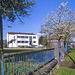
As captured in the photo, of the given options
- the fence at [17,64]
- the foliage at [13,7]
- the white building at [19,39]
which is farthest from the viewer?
the white building at [19,39]

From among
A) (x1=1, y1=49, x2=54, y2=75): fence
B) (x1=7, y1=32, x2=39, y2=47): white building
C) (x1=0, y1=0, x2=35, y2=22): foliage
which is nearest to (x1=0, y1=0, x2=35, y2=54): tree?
(x1=0, y1=0, x2=35, y2=22): foliage

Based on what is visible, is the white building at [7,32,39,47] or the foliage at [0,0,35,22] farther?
the white building at [7,32,39,47]

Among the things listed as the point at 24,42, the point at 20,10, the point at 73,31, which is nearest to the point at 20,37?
the point at 24,42

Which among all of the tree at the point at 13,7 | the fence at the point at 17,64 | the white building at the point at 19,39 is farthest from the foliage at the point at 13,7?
the white building at the point at 19,39

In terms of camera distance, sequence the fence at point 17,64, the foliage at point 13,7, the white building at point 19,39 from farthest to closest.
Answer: the white building at point 19,39
the foliage at point 13,7
the fence at point 17,64

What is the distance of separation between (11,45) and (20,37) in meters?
Result: 7.76

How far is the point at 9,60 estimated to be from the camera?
111 inches

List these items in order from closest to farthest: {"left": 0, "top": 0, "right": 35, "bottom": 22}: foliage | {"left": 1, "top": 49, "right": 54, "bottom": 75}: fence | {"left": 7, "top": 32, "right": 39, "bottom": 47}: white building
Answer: {"left": 1, "top": 49, "right": 54, "bottom": 75}: fence, {"left": 0, "top": 0, "right": 35, "bottom": 22}: foliage, {"left": 7, "top": 32, "right": 39, "bottom": 47}: white building

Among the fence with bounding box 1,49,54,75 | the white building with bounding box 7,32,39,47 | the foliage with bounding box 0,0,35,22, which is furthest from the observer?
the white building with bounding box 7,32,39,47

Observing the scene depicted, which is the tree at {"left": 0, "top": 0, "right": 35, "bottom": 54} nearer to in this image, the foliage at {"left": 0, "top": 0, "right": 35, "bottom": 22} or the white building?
the foliage at {"left": 0, "top": 0, "right": 35, "bottom": 22}

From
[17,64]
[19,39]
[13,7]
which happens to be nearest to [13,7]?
[13,7]

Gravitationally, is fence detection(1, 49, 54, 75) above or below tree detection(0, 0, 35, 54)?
below

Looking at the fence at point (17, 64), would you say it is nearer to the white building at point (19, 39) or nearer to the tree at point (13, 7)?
the tree at point (13, 7)

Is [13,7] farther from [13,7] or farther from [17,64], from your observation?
[17,64]
